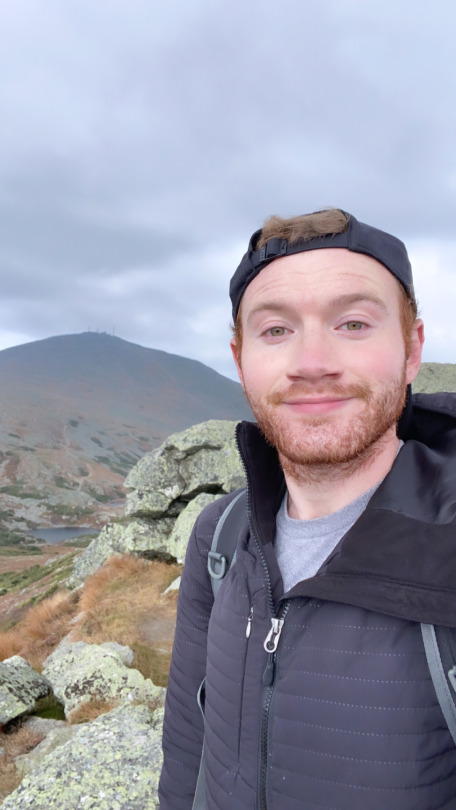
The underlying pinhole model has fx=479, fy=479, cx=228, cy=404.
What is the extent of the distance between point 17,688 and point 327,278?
978 centimetres

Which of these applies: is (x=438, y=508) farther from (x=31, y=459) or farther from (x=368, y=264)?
(x=31, y=459)

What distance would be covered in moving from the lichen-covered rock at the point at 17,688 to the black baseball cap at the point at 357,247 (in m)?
9.10

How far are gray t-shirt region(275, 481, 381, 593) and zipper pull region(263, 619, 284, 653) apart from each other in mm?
182

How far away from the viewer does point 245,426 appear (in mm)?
2797

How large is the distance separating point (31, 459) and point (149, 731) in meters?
134

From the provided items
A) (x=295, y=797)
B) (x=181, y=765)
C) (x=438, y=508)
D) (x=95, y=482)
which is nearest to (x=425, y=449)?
(x=438, y=508)

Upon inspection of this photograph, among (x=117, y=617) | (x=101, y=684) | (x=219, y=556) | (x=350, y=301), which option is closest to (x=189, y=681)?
(x=219, y=556)

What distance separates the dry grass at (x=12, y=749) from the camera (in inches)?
265

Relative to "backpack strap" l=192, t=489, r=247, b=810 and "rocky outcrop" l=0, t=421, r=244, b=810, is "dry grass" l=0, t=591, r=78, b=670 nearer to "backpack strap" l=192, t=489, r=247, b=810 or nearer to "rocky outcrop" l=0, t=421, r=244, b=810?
"rocky outcrop" l=0, t=421, r=244, b=810

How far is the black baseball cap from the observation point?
7.60ft

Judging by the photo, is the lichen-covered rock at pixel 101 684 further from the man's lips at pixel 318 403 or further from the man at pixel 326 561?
the man's lips at pixel 318 403

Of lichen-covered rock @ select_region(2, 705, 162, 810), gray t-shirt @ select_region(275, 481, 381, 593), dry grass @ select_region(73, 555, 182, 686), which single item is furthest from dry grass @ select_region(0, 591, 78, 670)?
gray t-shirt @ select_region(275, 481, 381, 593)

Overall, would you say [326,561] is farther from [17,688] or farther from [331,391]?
[17,688]

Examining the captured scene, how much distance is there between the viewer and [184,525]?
16.7 m
